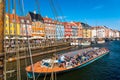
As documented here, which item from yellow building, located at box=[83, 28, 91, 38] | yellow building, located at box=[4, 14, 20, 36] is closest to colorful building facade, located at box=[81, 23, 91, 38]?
yellow building, located at box=[83, 28, 91, 38]

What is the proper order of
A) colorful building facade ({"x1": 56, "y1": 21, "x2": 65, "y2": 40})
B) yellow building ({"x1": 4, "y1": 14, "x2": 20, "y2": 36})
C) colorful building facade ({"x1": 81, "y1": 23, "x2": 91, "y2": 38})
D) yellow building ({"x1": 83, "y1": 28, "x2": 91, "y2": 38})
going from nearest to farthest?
1. yellow building ({"x1": 4, "y1": 14, "x2": 20, "y2": 36})
2. colorful building facade ({"x1": 56, "y1": 21, "x2": 65, "y2": 40})
3. colorful building facade ({"x1": 81, "y1": 23, "x2": 91, "y2": 38})
4. yellow building ({"x1": 83, "y1": 28, "x2": 91, "y2": 38})

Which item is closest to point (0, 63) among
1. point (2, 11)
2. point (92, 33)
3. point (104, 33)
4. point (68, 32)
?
point (2, 11)

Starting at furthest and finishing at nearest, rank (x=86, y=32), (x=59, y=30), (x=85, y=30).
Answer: (x=86, y=32) < (x=85, y=30) < (x=59, y=30)

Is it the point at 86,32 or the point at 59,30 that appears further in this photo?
the point at 86,32

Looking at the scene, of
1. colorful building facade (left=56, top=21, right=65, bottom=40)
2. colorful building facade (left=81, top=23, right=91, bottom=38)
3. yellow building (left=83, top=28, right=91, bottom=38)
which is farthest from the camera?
yellow building (left=83, top=28, right=91, bottom=38)

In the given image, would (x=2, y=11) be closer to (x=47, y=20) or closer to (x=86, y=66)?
(x=86, y=66)

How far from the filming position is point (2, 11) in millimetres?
4164

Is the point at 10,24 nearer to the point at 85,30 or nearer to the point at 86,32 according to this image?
the point at 85,30

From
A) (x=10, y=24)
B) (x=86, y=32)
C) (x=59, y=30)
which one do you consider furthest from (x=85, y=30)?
(x=59, y=30)

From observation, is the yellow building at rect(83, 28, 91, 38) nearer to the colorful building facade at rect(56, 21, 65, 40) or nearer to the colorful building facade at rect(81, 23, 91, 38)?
the colorful building facade at rect(81, 23, 91, 38)

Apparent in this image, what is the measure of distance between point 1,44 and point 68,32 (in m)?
111

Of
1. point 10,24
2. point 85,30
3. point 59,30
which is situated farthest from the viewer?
point 85,30

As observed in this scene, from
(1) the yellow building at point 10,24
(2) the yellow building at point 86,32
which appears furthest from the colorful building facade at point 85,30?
(1) the yellow building at point 10,24

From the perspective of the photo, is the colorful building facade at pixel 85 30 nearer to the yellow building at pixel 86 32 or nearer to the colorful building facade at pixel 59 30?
the yellow building at pixel 86 32
